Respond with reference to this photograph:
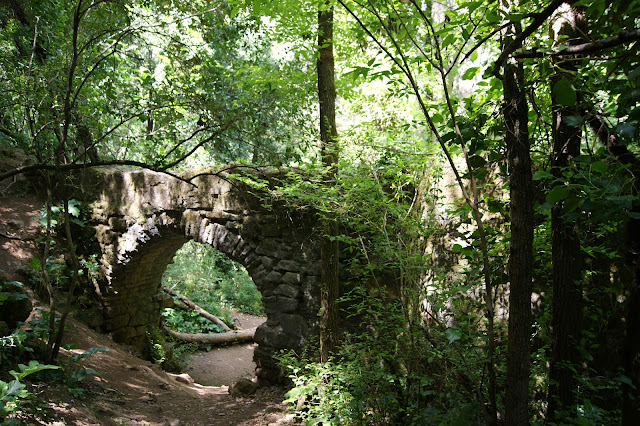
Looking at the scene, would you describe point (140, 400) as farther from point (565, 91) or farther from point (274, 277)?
point (565, 91)

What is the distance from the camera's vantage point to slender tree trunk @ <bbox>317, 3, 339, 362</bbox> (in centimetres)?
459

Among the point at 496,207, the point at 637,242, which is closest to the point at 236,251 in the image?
the point at 496,207

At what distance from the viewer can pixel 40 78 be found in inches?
171

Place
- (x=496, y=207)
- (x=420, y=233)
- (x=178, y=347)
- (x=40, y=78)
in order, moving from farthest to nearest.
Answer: (x=178, y=347) → (x=40, y=78) → (x=420, y=233) → (x=496, y=207)

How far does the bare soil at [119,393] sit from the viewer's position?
3.67 metres

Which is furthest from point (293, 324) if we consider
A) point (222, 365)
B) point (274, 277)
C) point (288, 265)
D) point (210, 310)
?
point (210, 310)

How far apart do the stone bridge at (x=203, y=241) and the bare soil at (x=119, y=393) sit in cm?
65

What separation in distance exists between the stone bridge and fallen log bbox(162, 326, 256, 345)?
1.82 m

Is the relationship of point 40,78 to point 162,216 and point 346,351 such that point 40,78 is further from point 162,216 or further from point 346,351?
point 346,351

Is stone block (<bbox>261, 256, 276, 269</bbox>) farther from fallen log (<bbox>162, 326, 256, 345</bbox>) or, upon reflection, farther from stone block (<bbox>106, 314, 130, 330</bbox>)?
fallen log (<bbox>162, 326, 256, 345</bbox>)

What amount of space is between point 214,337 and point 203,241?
4.66m

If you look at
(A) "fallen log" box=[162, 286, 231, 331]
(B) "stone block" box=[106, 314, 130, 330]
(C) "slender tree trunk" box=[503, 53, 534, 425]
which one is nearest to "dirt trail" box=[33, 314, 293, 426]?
(B) "stone block" box=[106, 314, 130, 330]

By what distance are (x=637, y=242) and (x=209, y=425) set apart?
447 centimetres

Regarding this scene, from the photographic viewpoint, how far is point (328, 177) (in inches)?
182
